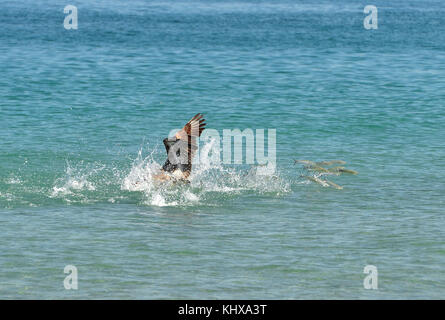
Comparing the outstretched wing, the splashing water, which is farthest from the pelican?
the splashing water

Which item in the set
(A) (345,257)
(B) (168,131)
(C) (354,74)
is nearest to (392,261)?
(A) (345,257)

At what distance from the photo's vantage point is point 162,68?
4038 centimetres

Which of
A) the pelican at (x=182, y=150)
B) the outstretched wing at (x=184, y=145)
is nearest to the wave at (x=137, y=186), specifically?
the pelican at (x=182, y=150)

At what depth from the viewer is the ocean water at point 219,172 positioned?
13.5 metres

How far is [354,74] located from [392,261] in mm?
26446

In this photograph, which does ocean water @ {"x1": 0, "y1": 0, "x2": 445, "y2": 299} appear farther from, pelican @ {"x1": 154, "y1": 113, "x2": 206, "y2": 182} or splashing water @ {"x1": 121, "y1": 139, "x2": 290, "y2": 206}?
pelican @ {"x1": 154, "y1": 113, "x2": 206, "y2": 182}

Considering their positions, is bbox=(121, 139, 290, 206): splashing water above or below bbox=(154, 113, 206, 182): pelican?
below

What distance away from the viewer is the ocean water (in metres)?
13.5

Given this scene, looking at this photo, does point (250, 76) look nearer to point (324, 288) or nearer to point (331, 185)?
point (331, 185)

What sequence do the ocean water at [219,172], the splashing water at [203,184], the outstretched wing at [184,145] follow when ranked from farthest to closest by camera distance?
the splashing water at [203,184] < the outstretched wing at [184,145] < the ocean water at [219,172]

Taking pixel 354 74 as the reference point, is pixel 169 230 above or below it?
below

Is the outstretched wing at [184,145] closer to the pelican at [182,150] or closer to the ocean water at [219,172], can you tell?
the pelican at [182,150]

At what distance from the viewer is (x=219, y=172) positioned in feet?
66.7

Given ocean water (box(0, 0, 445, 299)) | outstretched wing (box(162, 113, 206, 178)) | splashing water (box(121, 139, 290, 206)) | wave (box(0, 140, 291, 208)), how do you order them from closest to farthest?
1. ocean water (box(0, 0, 445, 299))
2. outstretched wing (box(162, 113, 206, 178))
3. wave (box(0, 140, 291, 208))
4. splashing water (box(121, 139, 290, 206))
